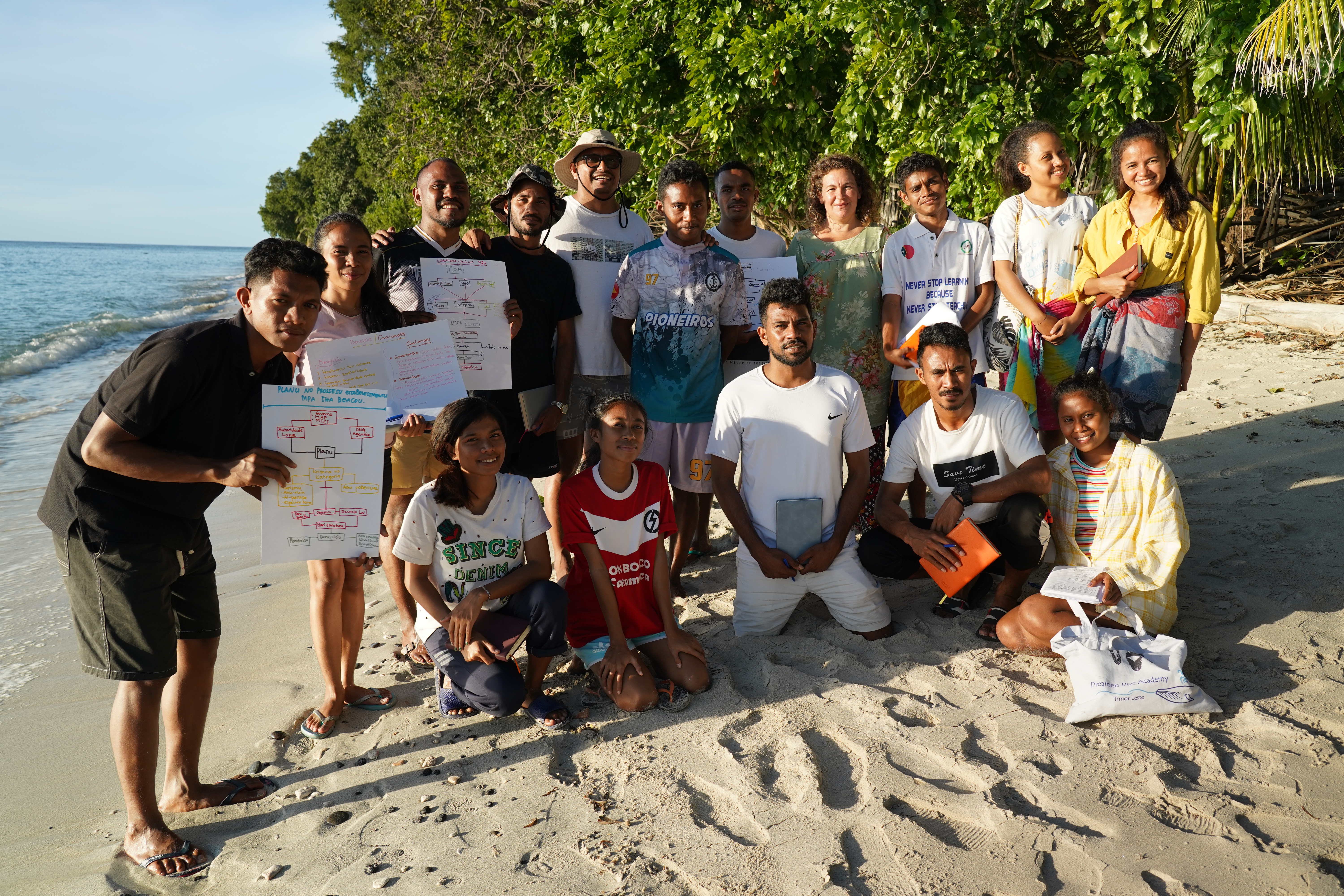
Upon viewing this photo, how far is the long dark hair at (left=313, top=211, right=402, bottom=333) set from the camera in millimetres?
3307

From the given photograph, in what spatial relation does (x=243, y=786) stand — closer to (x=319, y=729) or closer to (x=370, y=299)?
(x=319, y=729)

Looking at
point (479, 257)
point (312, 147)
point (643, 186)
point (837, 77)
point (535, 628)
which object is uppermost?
point (312, 147)

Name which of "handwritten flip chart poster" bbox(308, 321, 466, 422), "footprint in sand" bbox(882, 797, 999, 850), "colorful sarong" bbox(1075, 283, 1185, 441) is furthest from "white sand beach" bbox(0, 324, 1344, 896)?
"handwritten flip chart poster" bbox(308, 321, 466, 422)

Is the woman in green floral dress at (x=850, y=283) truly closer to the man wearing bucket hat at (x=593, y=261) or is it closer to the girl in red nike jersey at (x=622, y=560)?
the man wearing bucket hat at (x=593, y=261)

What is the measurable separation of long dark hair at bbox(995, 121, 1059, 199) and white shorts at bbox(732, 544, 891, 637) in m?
2.04

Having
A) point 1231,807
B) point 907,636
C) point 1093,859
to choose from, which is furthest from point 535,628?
point 1231,807

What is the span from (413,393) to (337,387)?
33 cm

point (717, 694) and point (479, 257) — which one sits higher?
point (479, 257)

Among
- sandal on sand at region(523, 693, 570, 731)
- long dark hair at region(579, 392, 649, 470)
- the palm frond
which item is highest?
the palm frond

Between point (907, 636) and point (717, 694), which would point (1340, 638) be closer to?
point (907, 636)

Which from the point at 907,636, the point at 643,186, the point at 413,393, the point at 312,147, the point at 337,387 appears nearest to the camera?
the point at 337,387

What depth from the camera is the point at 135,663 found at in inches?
99.1

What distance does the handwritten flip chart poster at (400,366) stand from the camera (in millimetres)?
3148

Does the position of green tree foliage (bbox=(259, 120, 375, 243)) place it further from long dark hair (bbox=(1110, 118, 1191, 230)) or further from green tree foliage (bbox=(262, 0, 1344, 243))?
long dark hair (bbox=(1110, 118, 1191, 230))
